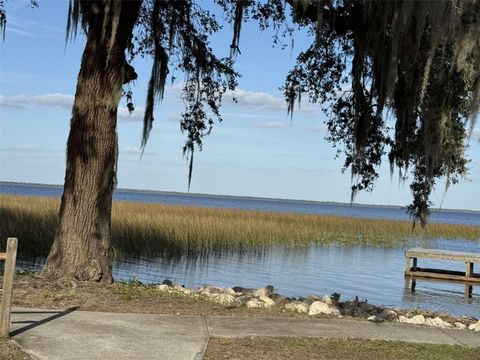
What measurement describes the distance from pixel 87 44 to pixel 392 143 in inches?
202

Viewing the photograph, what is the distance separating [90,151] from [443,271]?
16082mm

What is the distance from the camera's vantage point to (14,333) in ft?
18.7

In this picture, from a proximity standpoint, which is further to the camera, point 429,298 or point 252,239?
point 252,239

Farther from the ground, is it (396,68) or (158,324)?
(396,68)

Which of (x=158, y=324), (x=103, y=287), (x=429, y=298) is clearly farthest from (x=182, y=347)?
(x=429, y=298)

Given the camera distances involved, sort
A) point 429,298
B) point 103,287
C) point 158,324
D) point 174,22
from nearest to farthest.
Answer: point 158,324 < point 103,287 < point 174,22 < point 429,298

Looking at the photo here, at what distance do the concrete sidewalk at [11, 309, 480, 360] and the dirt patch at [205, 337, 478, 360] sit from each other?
8.3 inches

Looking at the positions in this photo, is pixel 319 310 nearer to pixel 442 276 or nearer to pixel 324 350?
pixel 324 350

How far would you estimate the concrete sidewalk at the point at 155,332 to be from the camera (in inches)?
211

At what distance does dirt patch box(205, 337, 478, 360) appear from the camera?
555cm

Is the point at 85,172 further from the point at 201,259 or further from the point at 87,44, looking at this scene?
the point at 201,259

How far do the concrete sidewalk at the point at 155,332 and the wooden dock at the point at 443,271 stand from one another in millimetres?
11667

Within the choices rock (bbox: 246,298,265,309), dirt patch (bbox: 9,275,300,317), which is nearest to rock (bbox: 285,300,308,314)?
dirt patch (bbox: 9,275,300,317)

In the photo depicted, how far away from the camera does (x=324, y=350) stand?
19.2 ft
